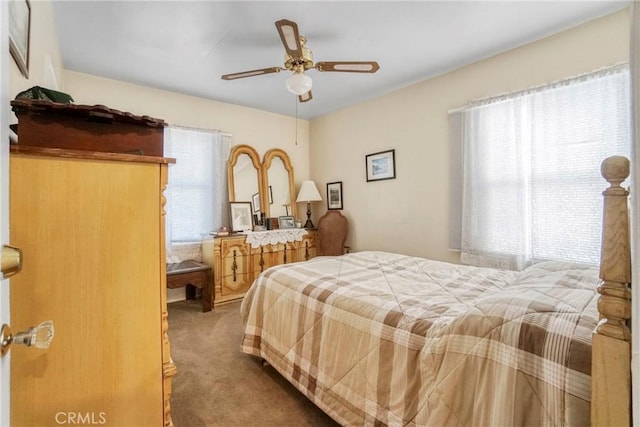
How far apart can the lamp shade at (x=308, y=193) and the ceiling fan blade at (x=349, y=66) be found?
89.4 inches

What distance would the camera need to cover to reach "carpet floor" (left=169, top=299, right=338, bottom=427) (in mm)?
1637

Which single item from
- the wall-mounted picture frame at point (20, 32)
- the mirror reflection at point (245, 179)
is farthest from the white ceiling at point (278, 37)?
the mirror reflection at point (245, 179)

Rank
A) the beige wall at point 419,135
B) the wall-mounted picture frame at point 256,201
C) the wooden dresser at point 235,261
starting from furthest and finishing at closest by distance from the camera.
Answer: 1. the wall-mounted picture frame at point 256,201
2. the wooden dresser at point 235,261
3. the beige wall at point 419,135

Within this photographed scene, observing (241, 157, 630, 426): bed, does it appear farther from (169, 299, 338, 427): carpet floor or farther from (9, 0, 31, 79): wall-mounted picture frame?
(9, 0, 31, 79): wall-mounted picture frame

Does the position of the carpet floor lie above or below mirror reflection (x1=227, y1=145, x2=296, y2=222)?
below

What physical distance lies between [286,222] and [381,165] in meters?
1.58

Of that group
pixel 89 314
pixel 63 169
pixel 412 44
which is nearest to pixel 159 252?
pixel 89 314

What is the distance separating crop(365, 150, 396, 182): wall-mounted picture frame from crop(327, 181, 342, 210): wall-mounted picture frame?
0.60 meters

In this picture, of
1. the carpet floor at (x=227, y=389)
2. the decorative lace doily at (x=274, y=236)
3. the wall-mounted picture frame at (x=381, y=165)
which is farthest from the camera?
the decorative lace doily at (x=274, y=236)

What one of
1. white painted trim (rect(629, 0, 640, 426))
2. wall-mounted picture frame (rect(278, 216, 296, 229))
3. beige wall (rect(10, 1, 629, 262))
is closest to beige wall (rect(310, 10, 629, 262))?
beige wall (rect(10, 1, 629, 262))

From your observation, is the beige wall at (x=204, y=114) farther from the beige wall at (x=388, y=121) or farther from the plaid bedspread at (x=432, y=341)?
the plaid bedspread at (x=432, y=341)

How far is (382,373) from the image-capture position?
1300 millimetres

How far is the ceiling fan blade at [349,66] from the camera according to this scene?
7.25ft

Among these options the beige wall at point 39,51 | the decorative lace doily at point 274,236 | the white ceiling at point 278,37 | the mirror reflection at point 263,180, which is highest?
the white ceiling at point 278,37
